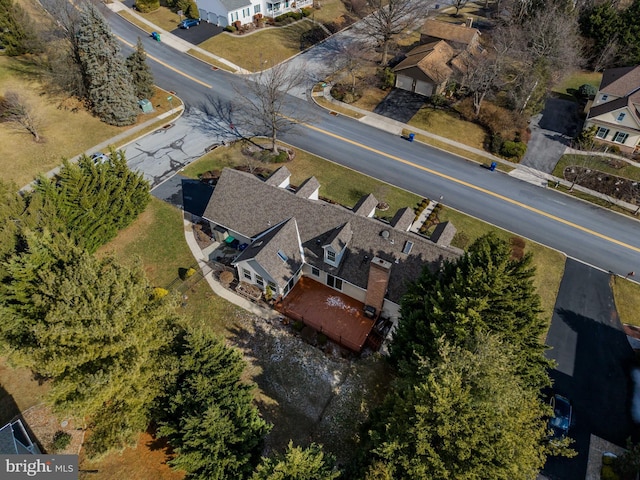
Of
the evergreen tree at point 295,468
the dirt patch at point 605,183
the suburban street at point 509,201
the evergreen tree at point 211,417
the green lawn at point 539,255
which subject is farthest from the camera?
the dirt patch at point 605,183

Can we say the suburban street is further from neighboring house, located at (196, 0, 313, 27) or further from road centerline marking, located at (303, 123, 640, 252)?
neighboring house, located at (196, 0, 313, 27)

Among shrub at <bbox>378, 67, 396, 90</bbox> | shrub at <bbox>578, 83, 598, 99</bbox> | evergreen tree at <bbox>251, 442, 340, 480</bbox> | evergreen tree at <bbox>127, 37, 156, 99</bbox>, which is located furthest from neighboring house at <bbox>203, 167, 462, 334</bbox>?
shrub at <bbox>578, 83, 598, 99</bbox>

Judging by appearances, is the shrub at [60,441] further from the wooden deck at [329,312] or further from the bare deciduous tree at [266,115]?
the bare deciduous tree at [266,115]

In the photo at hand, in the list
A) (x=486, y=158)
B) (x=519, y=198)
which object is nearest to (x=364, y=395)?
(x=519, y=198)

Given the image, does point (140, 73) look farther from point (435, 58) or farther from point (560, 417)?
point (560, 417)

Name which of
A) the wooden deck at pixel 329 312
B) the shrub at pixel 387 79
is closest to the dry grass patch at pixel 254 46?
the shrub at pixel 387 79

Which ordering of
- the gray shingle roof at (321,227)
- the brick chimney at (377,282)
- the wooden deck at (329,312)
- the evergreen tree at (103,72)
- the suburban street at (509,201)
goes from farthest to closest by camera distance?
the evergreen tree at (103,72), the wooden deck at (329,312), the gray shingle roof at (321,227), the suburban street at (509,201), the brick chimney at (377,282)
